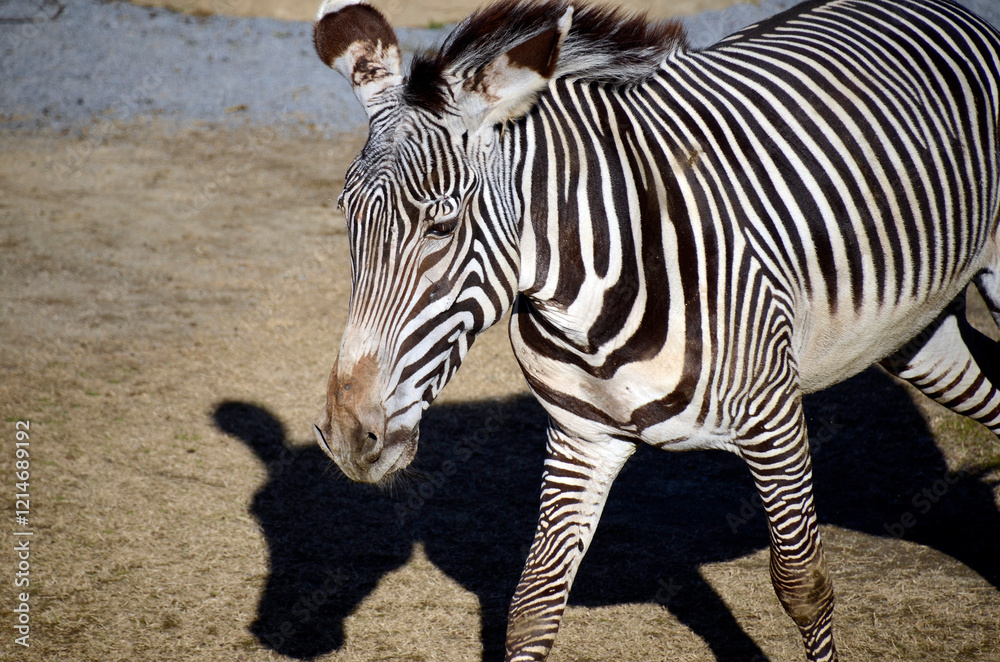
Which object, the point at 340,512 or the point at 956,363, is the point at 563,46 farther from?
the point at 340,512

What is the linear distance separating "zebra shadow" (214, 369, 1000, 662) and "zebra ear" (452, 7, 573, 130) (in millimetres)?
1939

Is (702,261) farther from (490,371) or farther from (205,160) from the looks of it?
(205,160)

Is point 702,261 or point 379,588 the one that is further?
point 379,588

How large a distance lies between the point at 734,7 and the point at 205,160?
9.81m

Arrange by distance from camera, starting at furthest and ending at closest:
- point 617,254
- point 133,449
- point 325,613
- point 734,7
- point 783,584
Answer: point 734,7, point 133,449, point 325,613, point 783,584, point 617,254

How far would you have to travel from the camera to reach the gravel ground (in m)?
11.8

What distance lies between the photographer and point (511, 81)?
212 cm

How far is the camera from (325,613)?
12.5ft

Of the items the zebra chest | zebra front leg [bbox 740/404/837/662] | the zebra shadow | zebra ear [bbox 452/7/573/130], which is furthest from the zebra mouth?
the zebra shadow

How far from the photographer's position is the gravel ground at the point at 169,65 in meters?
11.8

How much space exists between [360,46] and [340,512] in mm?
2815

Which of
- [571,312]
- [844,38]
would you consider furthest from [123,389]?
[844,38]

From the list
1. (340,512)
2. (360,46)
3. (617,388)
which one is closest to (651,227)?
(617,388)

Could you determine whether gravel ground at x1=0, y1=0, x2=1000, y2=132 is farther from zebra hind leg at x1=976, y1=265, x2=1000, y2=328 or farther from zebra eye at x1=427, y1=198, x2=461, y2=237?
zebra eye at x1=427, y1=198, x2=461, y2=237
